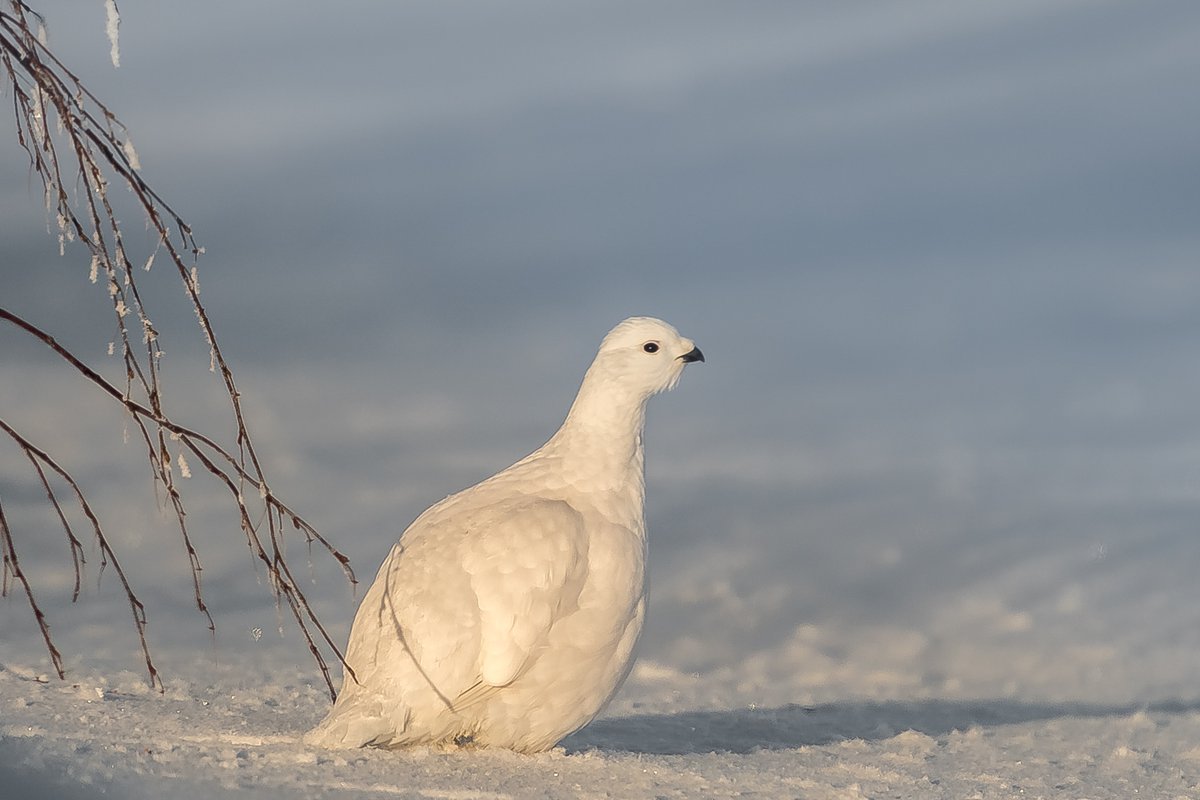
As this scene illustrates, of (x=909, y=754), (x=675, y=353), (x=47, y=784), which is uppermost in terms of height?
(x=675, y=353)

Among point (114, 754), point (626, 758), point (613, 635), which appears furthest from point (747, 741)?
point (114, 754)

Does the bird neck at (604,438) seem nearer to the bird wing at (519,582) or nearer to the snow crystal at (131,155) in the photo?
the bird wing at (519,582)

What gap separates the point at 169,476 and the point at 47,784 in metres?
1.29

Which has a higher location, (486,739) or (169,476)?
(169,476)

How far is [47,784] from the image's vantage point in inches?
171

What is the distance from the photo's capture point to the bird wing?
5527 millimetres

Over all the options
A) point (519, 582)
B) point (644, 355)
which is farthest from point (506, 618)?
point (644, 355)

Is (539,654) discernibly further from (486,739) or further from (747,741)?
(747,741)

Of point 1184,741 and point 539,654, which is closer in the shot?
point 539,654

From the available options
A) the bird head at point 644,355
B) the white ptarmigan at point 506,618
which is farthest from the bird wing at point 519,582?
the bird head at point 644,355

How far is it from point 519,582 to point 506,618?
16 centimetres

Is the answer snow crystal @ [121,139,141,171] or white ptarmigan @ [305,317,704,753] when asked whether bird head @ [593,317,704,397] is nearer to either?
white ptarmigan @ [305,317,704,753]

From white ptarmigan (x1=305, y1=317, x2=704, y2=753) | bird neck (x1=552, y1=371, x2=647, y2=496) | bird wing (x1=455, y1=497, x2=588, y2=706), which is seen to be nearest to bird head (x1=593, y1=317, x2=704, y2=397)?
bird neck (x1=552, y1=371, x2=647, y2=496)

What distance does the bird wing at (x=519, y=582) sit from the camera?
5527 millimetres
